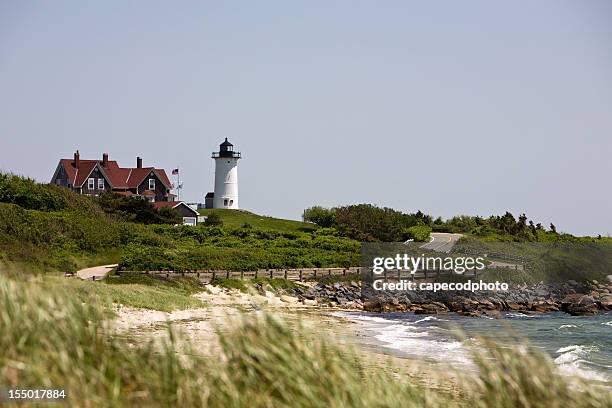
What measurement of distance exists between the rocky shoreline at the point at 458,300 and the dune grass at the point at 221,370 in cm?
3093

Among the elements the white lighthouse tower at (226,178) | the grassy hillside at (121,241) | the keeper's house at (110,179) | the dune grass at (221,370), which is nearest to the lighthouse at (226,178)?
the white lighthouse tower at (226,178)

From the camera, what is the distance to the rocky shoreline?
40.8 meters

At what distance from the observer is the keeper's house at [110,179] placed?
253 feet

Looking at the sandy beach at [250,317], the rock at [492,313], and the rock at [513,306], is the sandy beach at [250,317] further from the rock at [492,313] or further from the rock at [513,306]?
the rock at [513,306]

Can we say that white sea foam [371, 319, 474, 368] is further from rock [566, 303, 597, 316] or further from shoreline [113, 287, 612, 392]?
rock [566, 303, 597, 316]

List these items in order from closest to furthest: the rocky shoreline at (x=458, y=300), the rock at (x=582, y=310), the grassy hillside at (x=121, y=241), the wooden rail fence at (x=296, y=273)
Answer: the rocky shoreline at (x=458, y=300)
the wooden rail fence at (x=296, y=273)
the rock at (x=582, y=310)
the grassy hillside at (x=121, y=241)

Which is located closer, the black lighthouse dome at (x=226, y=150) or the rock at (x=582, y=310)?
the rock at (x=582, y=310)

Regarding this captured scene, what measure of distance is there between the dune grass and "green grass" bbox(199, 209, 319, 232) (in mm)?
59653

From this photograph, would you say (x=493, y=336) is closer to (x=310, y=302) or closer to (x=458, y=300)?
(x=310, y=302)

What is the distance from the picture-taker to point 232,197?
3378 inches

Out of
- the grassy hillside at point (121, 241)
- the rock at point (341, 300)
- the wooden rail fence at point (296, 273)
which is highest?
the grassy hillside at point (121, 241)

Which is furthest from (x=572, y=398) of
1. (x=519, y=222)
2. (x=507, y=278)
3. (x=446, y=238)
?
(x=519, y=222)

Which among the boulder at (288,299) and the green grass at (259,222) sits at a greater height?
the green grass at (259,222)

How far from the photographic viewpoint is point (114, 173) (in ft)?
262
